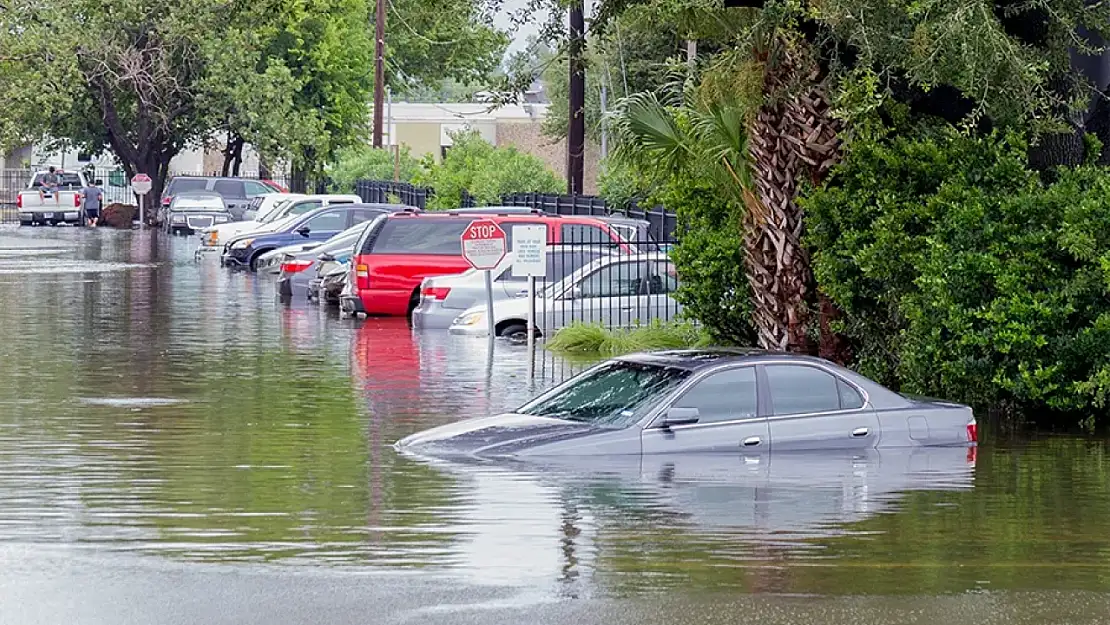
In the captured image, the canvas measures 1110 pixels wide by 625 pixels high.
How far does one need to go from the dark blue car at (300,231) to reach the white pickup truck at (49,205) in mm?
25956

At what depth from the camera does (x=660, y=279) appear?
27.4m

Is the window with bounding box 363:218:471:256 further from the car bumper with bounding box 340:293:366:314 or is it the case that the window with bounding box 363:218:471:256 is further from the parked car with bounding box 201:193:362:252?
the parked car with bounding box 201:193:362:252

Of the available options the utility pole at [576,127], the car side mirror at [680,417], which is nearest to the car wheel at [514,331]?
the utility pole at [576,127]

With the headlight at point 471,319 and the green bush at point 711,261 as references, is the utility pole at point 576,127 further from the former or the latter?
the green bush at point 711,261

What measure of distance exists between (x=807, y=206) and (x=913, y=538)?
339 inches

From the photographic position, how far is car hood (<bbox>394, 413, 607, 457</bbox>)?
14781 millimetres

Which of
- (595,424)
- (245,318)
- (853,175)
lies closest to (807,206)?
(853,175)

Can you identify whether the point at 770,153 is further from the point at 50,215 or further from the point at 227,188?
the point at 50,215

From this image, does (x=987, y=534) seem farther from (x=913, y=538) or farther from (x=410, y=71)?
(x=410, y=71)

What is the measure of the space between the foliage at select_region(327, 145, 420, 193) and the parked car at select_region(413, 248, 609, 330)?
36330 millimetres

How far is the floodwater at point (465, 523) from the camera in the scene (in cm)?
1000

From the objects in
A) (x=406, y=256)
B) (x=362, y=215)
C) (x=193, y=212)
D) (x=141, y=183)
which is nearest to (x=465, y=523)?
(x=406, y=256)

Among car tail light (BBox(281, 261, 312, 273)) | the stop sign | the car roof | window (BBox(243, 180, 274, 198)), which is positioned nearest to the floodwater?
the car roof

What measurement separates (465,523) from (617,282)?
15127mm
